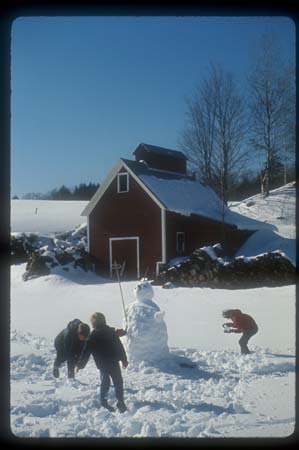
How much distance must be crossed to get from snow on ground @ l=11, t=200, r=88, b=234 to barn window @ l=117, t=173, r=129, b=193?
1241 millimetres

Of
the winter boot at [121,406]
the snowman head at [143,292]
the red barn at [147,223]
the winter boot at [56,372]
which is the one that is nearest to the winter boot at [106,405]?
the winter boot at [121,406]

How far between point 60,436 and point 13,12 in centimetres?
199

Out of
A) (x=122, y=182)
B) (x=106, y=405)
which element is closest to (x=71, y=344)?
(x=106, y=405)

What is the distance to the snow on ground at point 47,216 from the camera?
470 centimetres

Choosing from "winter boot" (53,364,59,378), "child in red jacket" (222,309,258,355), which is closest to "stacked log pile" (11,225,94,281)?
"child in red jacket" (222,309,258,355)

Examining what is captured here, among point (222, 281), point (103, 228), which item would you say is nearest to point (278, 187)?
point (222, 281)

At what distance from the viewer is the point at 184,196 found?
8.35 metres

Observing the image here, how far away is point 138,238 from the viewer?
9062 millimetres

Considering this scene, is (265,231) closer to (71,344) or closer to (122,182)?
(122,182)

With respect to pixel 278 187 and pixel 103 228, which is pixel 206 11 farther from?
pixel 103 228

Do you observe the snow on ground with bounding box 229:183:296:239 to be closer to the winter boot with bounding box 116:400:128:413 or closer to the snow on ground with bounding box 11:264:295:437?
the snow on ground with bounding box 11:264:295:437

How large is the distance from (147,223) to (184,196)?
4.26 feet

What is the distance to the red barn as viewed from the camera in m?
8.49

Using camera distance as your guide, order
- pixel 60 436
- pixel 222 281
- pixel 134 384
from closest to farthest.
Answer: pixel 60 436 < pixel 134 384 < pixel 222 281
